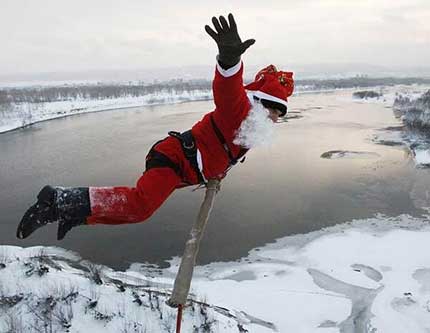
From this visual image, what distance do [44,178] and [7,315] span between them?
964cm

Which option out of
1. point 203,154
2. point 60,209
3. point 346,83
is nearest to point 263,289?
point 203,154

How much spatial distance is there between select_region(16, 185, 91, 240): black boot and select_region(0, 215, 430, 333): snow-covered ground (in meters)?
1.75

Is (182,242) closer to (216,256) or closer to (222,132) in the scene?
(216,256)

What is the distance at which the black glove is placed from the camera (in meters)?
1.72

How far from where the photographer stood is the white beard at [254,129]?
2096mm

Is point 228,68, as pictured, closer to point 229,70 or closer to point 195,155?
point 229,70

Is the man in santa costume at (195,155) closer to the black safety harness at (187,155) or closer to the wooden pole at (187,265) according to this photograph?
the black safety harness at (187,155)

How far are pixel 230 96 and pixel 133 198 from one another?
27.7 inches

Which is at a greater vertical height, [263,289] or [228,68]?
[228,68]

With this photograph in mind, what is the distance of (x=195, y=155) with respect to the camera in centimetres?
221

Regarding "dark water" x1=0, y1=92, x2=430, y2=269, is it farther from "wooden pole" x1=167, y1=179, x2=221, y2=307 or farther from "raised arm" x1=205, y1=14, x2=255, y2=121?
"wooden pole" x1=167, y1=179, x2=221, y2=307

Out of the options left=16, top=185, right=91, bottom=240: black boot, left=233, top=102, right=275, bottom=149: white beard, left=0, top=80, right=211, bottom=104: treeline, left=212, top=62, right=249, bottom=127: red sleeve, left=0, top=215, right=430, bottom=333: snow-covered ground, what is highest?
left=0, top=80, right=211, bottom=104: treeline

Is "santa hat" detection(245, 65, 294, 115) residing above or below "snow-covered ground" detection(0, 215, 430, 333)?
above

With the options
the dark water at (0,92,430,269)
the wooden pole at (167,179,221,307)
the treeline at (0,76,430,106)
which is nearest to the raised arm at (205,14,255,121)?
the wooden pole at (167,179,221,307)
